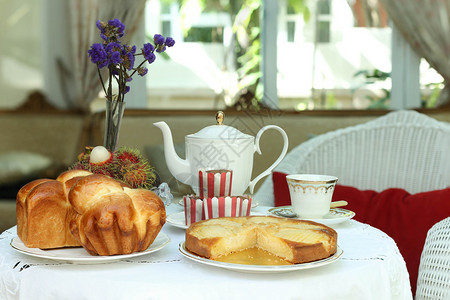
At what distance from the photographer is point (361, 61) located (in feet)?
12.4

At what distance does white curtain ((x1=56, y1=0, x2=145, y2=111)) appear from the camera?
3395 millimetres

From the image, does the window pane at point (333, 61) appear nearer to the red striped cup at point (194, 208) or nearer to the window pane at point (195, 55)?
the window pane at point (195, 55)

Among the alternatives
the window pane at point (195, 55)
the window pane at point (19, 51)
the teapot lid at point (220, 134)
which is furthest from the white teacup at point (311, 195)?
the window pane at point (19, 51)

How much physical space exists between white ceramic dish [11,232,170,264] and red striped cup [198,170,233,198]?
0.17 meters

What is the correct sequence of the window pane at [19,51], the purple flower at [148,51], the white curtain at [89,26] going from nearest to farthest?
the purple flower at [148,51] < the white curtain at [89,26] < the window pane at [19,51]

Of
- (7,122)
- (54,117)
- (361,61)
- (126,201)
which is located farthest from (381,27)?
(126,201)

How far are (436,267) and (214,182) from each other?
62cm

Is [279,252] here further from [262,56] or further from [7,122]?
[7,122]

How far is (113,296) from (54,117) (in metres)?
2.96

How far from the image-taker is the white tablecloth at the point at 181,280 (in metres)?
0.77

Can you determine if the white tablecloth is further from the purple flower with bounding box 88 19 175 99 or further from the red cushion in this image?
the red cushion

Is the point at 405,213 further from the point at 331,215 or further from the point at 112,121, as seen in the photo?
the point at 112,121

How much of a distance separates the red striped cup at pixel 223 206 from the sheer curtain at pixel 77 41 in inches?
97.3

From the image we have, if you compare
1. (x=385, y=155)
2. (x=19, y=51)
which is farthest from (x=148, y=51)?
(x=19, y=51)
